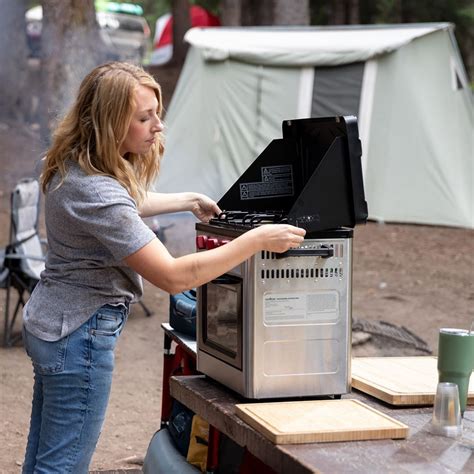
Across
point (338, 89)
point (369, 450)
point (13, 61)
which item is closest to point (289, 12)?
point (13, 61)

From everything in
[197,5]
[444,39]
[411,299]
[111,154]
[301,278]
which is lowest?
[411,299]

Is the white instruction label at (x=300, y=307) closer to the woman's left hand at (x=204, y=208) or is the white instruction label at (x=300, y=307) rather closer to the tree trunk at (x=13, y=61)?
the woman's left hand at (x=204, y=208)

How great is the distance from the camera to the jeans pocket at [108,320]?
2520 millimetres

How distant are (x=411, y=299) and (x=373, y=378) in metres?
5.28

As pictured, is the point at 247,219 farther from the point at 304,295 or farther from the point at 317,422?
the point at 317,422

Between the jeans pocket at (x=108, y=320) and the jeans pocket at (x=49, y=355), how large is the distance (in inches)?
3.3

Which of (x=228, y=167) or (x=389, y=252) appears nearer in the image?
(x=389, y=252)

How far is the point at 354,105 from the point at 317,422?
8.63m

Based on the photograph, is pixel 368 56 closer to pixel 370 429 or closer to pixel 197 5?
pixel 370 429

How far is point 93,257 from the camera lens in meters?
2.50

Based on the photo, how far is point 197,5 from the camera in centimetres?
2172

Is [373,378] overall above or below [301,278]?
below

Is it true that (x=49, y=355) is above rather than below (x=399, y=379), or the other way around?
above

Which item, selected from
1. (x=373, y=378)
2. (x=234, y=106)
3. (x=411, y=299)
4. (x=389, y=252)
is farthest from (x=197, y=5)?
(x=373, y=378)
